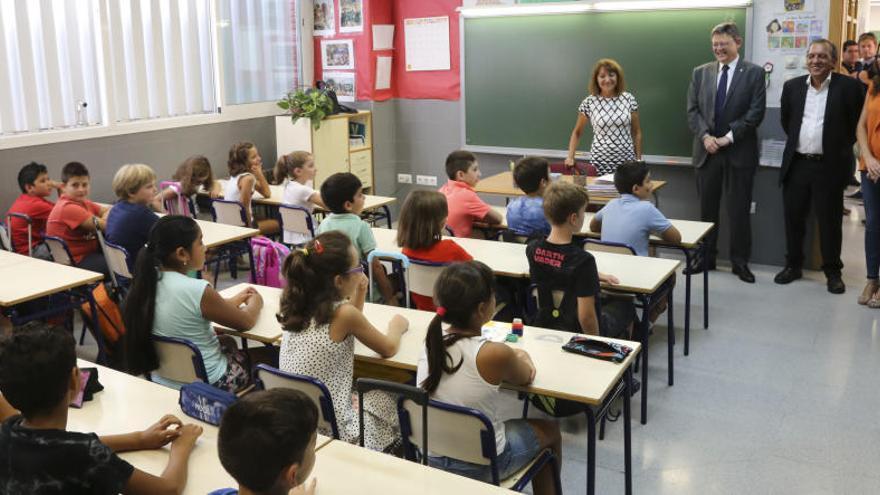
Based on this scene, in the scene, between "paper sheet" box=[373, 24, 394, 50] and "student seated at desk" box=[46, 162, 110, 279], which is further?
"paper sheet" box=[373, 24, 394, 50]

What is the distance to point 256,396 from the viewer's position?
1.79m

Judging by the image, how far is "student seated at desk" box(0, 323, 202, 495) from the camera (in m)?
1.86

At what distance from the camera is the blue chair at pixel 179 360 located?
117 inches

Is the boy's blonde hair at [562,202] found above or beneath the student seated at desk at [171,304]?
above

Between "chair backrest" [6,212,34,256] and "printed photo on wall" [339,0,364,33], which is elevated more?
"printed photo on wall" [339,0,364,33]

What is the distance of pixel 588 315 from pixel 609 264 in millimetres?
717

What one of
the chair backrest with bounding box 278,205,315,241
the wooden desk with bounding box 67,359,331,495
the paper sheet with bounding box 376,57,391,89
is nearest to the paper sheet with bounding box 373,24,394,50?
the paper sheet with bounding box 376,57,391,89

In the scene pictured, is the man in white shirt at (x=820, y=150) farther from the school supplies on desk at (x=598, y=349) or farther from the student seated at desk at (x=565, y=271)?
the school supplies on desk at (x=598, y=349)

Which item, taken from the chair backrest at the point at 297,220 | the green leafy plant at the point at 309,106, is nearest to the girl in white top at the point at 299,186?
the chair backrest at the point at 297,220

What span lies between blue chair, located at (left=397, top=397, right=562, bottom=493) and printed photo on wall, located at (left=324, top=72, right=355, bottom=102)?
20.5ft

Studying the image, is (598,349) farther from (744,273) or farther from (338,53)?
(338,53)

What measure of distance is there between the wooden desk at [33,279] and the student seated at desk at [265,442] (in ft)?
8.37

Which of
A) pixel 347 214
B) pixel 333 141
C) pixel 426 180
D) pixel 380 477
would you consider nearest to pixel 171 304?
pixel 380 477

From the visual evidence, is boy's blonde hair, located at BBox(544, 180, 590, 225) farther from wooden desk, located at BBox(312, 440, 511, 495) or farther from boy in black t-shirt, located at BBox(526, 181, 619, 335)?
wooden desk, located at BBox(312, 440, 511, 495)
